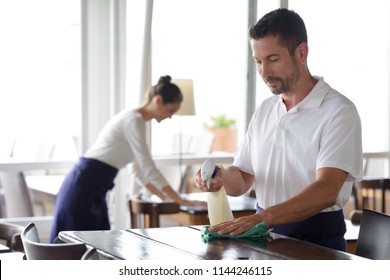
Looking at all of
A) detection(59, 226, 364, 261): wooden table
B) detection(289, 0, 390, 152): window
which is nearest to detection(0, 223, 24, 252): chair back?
detection(59, 226, 364, 261): wooden table

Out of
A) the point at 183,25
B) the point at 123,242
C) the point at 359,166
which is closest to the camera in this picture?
the point at 123,242

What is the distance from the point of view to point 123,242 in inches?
102

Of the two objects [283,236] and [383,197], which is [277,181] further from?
[383,197]

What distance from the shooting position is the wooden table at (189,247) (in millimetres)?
2371

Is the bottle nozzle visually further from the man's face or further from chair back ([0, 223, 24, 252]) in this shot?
chair back ([0, 223, 24, 252])

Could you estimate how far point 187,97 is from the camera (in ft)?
18.7

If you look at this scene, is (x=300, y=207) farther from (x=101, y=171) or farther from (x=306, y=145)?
(x=101, y=171)

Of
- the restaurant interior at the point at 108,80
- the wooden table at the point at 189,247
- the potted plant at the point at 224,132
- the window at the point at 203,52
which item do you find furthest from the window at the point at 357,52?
the wooden table at the point at 189,247

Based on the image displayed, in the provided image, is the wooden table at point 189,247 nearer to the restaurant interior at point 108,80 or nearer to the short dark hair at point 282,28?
the short dark hair at point 282,28

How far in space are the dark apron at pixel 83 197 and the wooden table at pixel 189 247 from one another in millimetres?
1934

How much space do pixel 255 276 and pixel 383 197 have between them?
13.6 feet

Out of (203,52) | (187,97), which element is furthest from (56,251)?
(203,52)

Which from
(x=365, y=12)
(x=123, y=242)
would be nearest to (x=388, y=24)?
(x=365, y=12)

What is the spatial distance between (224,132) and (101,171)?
4876mm
